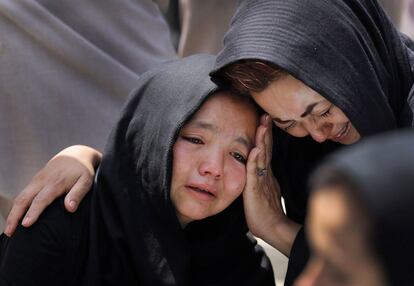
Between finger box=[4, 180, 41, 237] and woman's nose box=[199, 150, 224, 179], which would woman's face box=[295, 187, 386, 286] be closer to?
woman's nose box=[199, 150, 224, 179]

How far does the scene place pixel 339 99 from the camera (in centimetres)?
195

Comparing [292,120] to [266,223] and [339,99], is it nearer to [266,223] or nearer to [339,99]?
[339,99]

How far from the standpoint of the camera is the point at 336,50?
1967 mm

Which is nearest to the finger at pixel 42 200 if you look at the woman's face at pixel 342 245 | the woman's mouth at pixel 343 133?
the woman's mouth at pixel 343 133

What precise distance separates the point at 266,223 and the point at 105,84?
87cm

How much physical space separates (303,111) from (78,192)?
24.0 inches

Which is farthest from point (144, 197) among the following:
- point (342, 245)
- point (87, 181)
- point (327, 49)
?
point (342, 245)

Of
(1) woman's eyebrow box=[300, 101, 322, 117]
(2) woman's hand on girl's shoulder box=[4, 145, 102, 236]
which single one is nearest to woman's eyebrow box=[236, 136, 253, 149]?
(1) woman's eyebrow box=[300, 101, 322, 117]

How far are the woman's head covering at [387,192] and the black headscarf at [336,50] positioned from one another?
1.02m

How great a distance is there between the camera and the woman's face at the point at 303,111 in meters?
1.98

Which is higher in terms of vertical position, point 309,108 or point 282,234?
point 309,108

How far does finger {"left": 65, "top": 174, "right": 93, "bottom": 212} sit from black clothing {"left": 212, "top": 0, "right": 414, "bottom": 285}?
43 centimetres

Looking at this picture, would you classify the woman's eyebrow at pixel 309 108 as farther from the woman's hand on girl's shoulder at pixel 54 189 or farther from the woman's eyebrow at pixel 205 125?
the woman's hand on girl's shoulder at pixel 54 189

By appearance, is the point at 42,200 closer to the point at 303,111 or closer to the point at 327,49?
the point at 303,111
